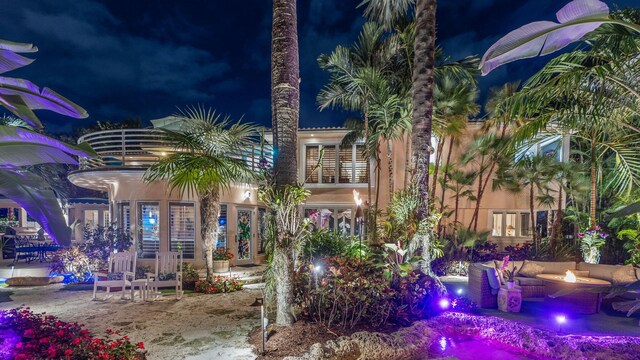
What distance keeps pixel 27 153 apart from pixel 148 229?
11.0m

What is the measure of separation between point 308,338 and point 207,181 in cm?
486

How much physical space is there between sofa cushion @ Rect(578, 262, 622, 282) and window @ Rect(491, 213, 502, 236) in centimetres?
647

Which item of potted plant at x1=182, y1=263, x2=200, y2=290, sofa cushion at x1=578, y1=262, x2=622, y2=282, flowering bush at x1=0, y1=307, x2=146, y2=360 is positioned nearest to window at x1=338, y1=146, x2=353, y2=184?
potted plant at x1=182, y1=263, x2=200, y2=290

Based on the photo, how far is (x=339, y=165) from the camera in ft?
50.8

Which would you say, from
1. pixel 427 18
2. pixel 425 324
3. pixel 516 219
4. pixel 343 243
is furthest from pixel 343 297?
pixel 516 219

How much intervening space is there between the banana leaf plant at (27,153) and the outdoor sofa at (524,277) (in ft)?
27.4

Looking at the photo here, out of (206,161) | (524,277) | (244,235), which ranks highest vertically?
(206,161)

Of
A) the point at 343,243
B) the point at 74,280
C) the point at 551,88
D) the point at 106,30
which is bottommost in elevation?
the point at 74,280

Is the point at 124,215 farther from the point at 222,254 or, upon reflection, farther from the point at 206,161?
the point at 206,161

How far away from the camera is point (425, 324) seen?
18.6 feet

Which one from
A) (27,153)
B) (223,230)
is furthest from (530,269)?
(27,153)

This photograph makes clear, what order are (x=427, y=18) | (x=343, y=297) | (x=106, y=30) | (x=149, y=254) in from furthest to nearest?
(x=106, y=30)
(x=149, y=254)
(x=427, y=18)
(x=343, y=297)

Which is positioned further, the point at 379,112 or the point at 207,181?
the point at 379,112

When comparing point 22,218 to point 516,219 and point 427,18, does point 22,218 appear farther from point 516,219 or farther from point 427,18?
point 516,219
